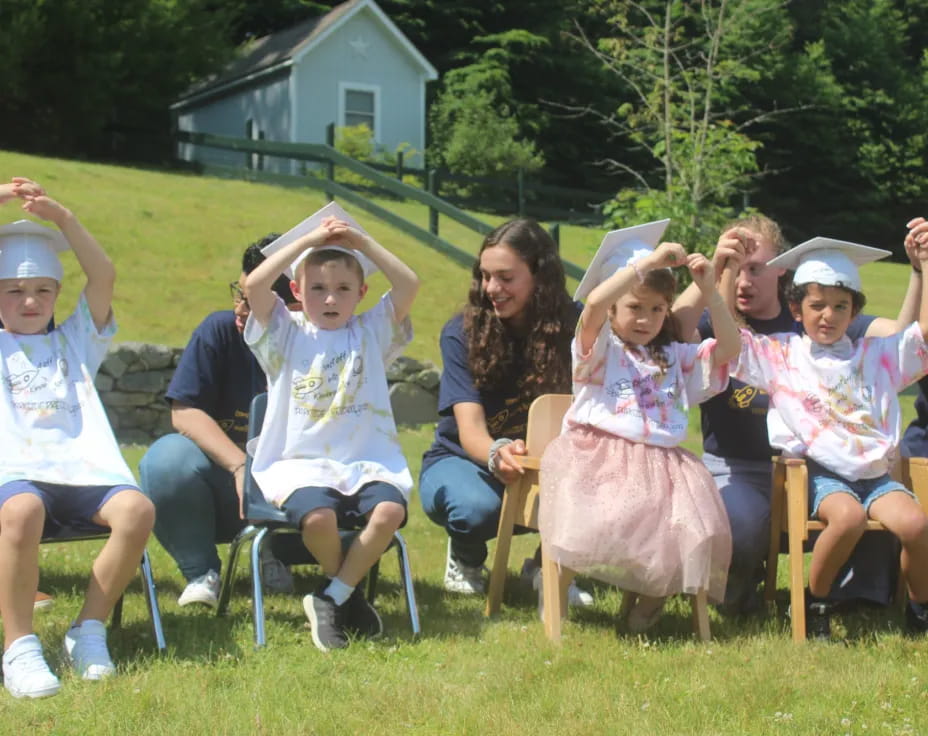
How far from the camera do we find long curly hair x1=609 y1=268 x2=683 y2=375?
4.40 metres

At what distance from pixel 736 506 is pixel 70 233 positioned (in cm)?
273

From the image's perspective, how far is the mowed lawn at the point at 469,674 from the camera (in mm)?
3422

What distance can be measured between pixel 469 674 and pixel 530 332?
1720mm

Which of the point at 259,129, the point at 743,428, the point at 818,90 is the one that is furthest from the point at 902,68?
the point at 743,428

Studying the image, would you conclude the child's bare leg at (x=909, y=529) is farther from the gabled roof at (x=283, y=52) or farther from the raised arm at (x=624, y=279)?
the gabled roof at (x=283, y=52)

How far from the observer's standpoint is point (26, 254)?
13.5 feet

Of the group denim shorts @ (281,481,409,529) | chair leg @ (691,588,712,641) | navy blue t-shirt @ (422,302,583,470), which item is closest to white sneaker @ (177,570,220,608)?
denim shorts @ (281,481,409,529)

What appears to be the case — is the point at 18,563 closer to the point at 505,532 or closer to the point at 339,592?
the point at 339,592

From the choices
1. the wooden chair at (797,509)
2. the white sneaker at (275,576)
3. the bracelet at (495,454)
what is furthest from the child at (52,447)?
the wooden chair at (797,509)

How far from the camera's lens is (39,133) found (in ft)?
85.0

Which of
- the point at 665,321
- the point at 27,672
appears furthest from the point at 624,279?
the point at 27,672

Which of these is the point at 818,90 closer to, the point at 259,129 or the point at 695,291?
the point at 259,129

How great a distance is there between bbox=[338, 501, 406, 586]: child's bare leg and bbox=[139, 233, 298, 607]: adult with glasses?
69 cm

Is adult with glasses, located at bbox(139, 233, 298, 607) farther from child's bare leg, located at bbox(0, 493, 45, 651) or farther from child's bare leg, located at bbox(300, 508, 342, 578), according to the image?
child's bare leg, located at bbox(0, 493, 45, 651)
